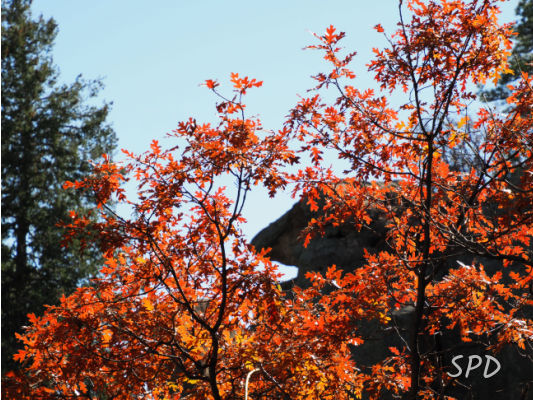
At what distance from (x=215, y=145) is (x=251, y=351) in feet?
5.70

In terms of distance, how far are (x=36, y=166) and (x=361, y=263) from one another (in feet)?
32.0

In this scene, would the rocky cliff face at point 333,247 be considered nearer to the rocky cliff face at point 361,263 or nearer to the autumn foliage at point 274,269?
the rocky cliff face at point 361,263

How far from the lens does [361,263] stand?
471 inches

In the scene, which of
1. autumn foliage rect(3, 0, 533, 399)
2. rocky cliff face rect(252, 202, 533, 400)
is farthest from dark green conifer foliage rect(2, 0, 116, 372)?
autumn foliage rect(3, 0, 533, 399)

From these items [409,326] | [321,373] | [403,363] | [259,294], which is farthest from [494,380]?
[259,294]

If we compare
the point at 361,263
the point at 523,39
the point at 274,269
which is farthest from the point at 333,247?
the point at 523,39

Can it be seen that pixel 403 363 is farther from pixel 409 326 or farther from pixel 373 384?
pixel 409 326

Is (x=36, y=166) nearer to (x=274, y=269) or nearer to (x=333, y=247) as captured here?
(x=333, y=247)

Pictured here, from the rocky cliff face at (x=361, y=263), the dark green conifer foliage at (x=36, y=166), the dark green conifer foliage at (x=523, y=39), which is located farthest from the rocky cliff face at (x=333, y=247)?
the dark green conifer foliage at (x=523, y=39)

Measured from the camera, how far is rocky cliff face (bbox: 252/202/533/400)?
28.2ft

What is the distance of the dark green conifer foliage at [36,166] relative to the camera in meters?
15.0

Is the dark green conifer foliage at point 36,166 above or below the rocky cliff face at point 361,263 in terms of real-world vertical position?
above

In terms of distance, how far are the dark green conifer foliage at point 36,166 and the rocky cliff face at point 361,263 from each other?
5416mm

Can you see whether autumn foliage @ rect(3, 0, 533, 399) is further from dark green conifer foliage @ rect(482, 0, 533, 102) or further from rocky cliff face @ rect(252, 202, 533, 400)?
dark green conifer foliage @ rect(482, 0, 533, 102)
